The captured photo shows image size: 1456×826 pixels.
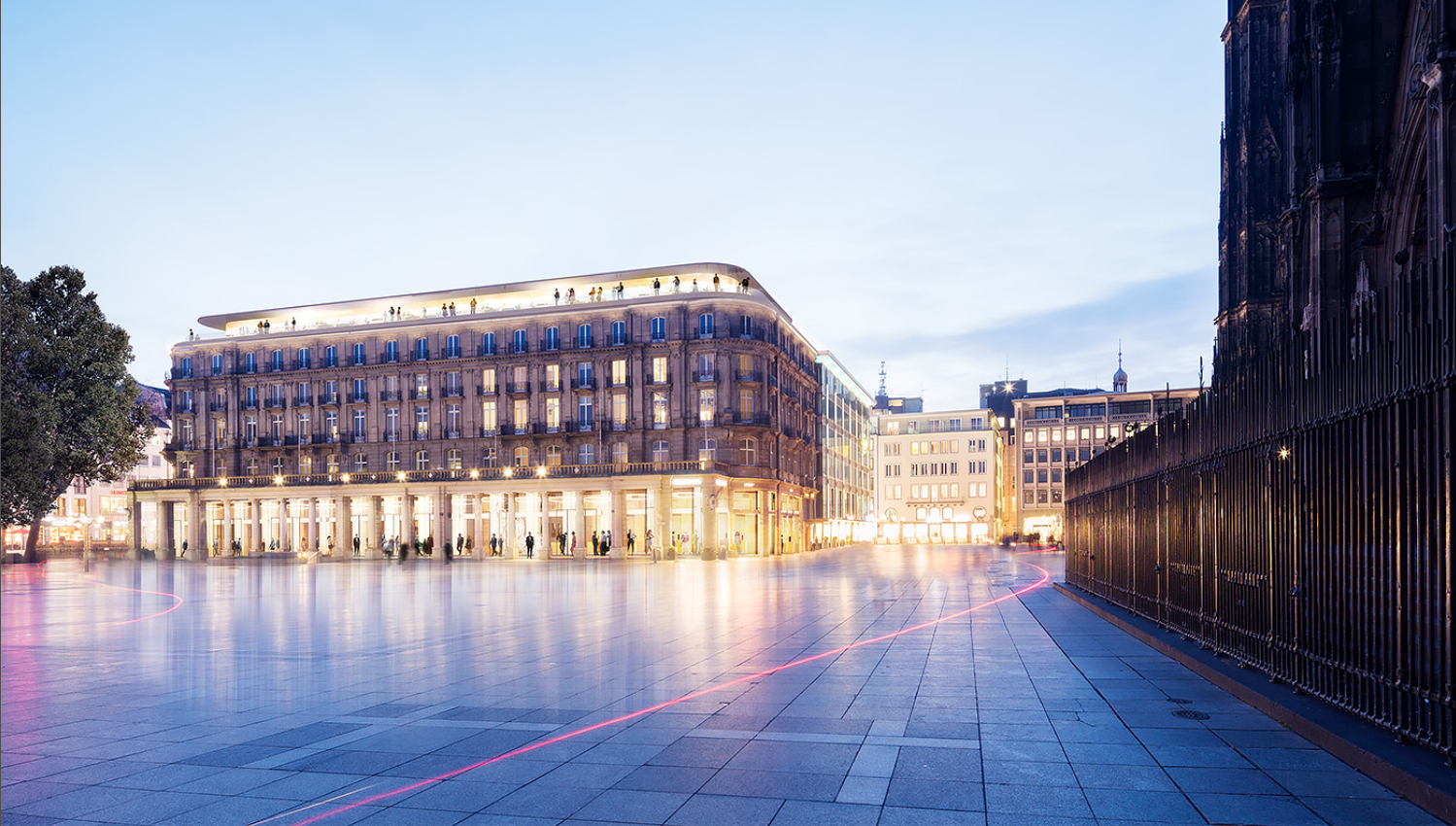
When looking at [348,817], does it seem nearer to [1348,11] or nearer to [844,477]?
[1348,11]

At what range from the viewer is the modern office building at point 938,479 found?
12762 centimetres

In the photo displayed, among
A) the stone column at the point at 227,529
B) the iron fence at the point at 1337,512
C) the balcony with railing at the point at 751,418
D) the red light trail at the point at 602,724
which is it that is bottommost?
the stone column at the point at 227,529

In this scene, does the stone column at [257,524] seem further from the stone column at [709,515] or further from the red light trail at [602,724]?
the red light trail at [602,724]

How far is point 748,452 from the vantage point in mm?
72250

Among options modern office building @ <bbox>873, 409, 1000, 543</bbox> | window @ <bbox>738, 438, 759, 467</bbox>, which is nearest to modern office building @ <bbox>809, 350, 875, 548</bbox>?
modern office building @ <bbox>873, 409, 1000, 543</bbox>

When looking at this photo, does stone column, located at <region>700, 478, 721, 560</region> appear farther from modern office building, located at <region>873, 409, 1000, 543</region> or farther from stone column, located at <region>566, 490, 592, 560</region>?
modern office building, located at <region>873, 409, 1000, 543</region>

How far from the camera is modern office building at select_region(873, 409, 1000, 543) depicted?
127625mm

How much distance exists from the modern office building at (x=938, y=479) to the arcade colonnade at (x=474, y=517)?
159 ft

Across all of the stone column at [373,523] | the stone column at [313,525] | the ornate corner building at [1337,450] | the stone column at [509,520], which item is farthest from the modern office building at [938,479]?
the ornate corner building at [1337,450]

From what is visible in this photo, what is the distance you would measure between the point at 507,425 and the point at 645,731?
69.3 m

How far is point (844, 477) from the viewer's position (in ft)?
354

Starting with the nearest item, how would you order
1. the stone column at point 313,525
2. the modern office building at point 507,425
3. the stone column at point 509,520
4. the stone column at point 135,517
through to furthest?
1. the modern office building at point 507,425
2. the stone column at point 509,520
3. the stone column at point 313,525
4. the stone column at point 135,517

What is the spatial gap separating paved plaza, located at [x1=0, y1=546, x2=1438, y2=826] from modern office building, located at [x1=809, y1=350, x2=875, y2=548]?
77.6 m

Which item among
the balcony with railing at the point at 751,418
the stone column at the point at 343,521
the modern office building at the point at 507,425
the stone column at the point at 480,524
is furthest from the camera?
the stone column at the point at 343,521
